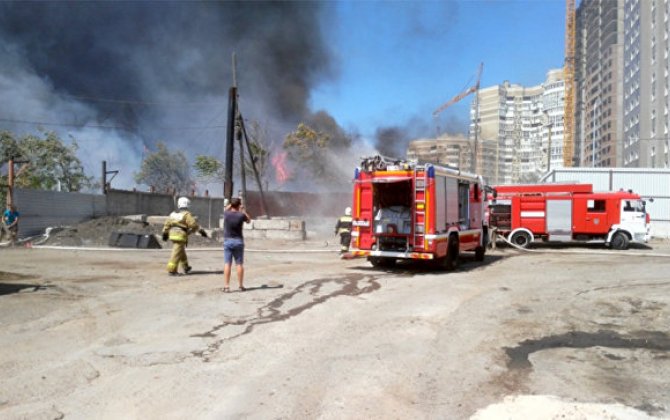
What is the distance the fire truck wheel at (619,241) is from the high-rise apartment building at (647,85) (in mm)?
62164

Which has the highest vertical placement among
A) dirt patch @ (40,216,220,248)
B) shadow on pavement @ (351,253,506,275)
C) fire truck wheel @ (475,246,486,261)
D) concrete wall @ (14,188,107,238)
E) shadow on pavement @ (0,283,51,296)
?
concrete wall @ (14,188,107,238)

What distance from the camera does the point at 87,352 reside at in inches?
209

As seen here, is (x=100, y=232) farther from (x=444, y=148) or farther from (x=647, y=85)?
(x=647, y=85)

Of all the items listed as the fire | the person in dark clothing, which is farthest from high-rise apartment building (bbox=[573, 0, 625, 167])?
the person in dark clothing

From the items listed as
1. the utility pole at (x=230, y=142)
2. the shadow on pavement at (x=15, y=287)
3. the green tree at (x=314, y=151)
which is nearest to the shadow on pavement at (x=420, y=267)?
the shadow on pavement at (x=15, y=287)

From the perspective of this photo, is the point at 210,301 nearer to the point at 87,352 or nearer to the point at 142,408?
the point at 87,352

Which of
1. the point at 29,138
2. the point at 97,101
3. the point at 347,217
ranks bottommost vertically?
the point at 347,217

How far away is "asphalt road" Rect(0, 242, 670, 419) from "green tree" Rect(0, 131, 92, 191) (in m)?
25.0

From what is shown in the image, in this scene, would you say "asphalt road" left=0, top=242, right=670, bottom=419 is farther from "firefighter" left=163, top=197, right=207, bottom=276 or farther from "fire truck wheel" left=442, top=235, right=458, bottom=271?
"fire truck wheel" left=442, top=235, right=458, bottom=271

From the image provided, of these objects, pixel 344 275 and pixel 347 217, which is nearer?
pixel 344 275

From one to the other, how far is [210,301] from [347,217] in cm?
775

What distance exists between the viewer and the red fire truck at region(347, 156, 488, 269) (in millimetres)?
11406

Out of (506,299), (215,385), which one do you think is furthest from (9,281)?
(506,299)

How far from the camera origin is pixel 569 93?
108562mm
